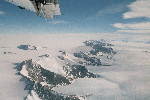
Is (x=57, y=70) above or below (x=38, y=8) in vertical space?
below

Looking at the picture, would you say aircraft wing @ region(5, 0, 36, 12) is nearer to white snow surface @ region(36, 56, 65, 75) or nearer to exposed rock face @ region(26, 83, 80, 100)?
exposed rock face @ region(26, 83, 80, 100)

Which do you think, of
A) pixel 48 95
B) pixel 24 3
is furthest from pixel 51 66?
pixel 24 3

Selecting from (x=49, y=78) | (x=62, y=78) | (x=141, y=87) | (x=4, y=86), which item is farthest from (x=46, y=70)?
(x=141, y=87)

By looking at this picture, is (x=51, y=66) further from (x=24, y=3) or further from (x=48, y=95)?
(x=24, y=3)

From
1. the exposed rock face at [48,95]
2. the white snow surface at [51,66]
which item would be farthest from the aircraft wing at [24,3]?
the white snow surface at [51,66]

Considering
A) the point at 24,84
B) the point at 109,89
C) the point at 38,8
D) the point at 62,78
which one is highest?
the point at 38,8

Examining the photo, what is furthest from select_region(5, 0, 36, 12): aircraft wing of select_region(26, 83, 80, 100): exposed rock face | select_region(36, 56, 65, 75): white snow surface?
select_region(36, 56, 65, 75): white snow surface

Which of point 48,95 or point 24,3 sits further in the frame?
point 48,95

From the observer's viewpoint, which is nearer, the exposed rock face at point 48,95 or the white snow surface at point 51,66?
the exposed rock face at point 48,95

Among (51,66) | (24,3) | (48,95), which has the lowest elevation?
(48,95)

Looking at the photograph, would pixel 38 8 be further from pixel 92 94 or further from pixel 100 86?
pixel 100 86

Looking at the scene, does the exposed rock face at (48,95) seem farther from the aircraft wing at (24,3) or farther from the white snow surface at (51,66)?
the aircraft wing at (24,3)
